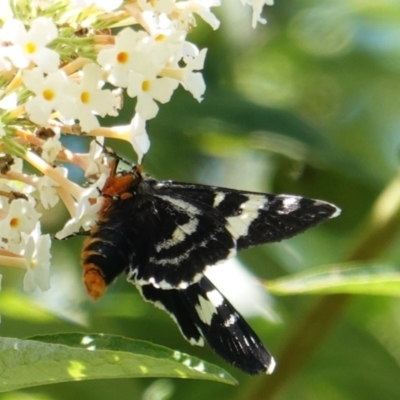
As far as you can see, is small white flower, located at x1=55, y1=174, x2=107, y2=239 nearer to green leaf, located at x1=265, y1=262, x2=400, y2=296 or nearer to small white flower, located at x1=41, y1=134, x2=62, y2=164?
small white flower, located at x1=41, y1=134, x2=62, y2=164

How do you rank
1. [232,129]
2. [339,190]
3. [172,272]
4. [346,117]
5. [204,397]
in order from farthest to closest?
[346,117], [339,190], [232,129], [204,397], [172,272]

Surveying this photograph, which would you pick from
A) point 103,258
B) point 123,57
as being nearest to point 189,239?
point 103,258

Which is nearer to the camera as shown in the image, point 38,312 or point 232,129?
point 38,312

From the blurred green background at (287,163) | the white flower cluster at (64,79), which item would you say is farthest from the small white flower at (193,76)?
the blurred green background at (287,163)

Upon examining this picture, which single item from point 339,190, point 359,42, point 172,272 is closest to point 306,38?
point 359,42

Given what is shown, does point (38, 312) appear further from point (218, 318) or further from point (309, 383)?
point (309, 383)

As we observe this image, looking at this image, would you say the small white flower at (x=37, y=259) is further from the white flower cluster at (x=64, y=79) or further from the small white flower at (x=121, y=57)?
the small white flower at (x=121, y=57)

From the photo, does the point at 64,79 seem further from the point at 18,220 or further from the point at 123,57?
the point at 18,220

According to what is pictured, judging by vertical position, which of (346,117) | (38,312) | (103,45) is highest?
(346,117)
